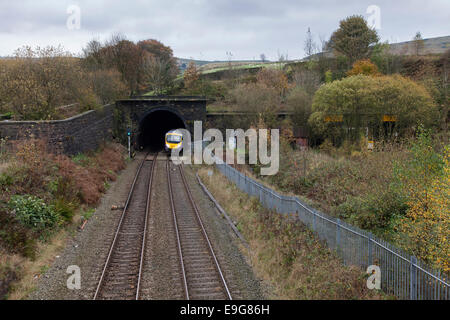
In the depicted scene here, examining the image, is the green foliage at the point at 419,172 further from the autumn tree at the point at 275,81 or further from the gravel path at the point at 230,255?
the autumn tree at the point at 275,81

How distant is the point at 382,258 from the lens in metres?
9.18

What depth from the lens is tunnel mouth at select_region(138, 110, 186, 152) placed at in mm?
41531

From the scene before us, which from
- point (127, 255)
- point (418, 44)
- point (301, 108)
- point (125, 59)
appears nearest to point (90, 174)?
point (127, 255)

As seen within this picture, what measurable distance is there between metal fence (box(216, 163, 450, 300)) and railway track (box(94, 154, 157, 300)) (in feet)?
19.1

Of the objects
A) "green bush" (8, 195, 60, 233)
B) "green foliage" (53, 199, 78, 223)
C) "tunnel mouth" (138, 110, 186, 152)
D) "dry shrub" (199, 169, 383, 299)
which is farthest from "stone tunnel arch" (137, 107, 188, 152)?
"dry shrub" (199, 169, 383, 299)

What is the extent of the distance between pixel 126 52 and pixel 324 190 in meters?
35.2

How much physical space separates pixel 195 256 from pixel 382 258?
5995 mm

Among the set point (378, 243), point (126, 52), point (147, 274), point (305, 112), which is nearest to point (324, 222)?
point (378, 243)

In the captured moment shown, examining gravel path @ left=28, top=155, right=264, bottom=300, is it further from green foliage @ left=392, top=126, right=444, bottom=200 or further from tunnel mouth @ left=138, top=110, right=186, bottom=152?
tunnel mouth @ left=138, top=110, right=186, bottom=152

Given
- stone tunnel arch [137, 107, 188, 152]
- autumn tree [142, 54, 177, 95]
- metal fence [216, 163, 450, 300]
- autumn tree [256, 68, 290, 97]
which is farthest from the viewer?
autumn tree [142, 54, 177, 95]

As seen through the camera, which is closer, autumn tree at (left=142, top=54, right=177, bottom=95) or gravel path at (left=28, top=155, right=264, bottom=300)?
gravel path at (left=28, top=155, right=264, bottom=300)

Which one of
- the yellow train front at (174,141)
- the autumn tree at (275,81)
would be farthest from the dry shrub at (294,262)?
the autumn tree at (275,81)

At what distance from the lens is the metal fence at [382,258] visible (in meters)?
7.67
